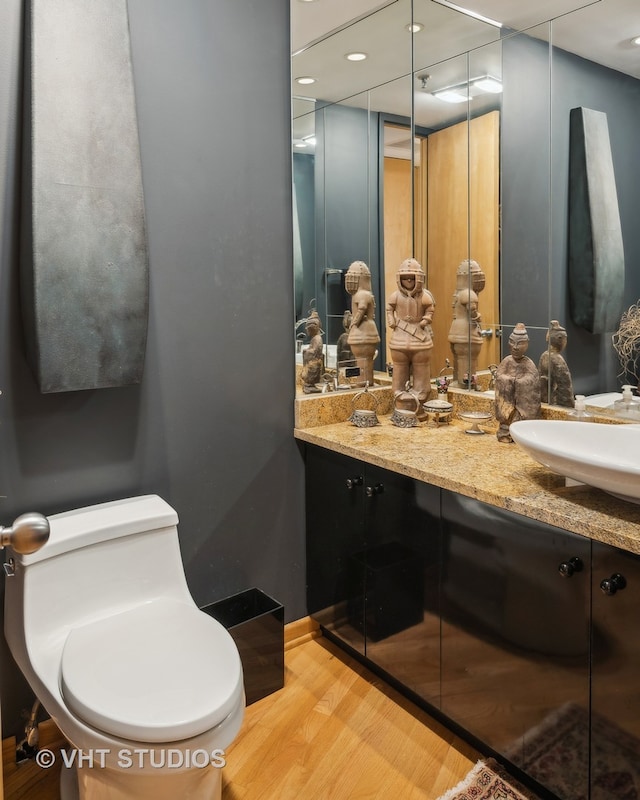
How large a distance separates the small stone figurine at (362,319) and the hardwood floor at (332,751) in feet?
3.89

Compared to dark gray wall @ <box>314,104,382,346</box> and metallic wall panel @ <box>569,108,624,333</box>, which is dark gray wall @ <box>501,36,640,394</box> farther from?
dark gray wall @ <box>314,104,382,346</box>

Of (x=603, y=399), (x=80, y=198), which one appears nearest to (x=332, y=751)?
(x=603, y=399)

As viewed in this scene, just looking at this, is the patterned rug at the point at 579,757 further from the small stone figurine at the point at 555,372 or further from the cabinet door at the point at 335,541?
the small stone figurine at the point at 555,372

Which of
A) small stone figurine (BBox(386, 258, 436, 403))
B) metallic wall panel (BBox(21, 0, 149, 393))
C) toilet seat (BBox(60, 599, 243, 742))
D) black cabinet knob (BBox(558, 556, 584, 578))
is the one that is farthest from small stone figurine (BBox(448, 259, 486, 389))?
toilet seat (BBox(60, 599, 243, 742))

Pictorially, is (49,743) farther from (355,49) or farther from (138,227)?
(355,49)

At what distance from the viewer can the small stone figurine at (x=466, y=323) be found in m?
2.45

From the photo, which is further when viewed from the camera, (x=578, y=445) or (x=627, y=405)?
(x=627, y=405)

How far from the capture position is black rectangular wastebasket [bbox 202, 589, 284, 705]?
2092 millimetres

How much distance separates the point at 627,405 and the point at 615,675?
88 cm

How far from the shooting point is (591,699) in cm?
147

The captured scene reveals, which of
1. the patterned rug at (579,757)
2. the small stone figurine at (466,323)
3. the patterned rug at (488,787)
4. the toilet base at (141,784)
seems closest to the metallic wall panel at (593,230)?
the small stone figurine at (466,323)

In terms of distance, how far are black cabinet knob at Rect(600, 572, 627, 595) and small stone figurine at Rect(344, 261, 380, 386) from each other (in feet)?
4.44

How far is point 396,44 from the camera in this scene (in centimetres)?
247

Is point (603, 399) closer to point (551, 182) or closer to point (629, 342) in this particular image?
point (629, 342)
